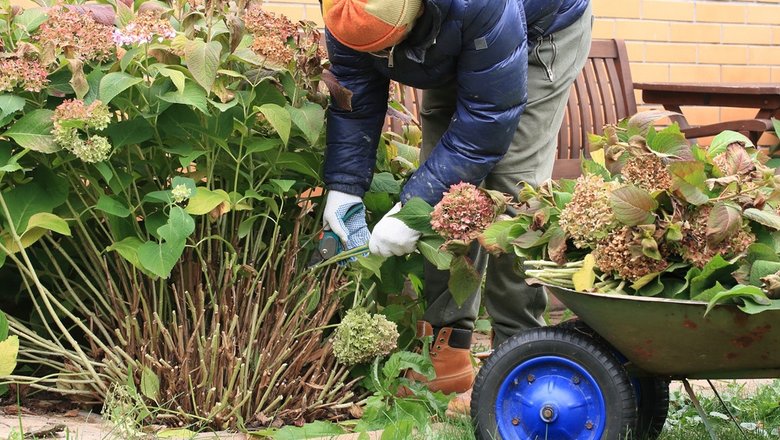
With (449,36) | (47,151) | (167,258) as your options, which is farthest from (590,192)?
(47,151)

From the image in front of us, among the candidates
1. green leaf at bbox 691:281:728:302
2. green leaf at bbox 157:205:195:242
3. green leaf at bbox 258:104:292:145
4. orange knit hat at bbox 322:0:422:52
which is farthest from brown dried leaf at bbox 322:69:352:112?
green leaf at bbox 691:281:728:302

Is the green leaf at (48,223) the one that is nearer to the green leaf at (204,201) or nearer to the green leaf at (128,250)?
the green leaf at (128,250)

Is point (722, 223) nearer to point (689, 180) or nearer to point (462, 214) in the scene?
point (689, 180)

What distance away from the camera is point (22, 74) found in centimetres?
229

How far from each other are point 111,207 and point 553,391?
1.11 meters

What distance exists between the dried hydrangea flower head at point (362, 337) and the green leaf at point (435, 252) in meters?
0.24

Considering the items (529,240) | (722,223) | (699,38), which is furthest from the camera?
(699,38)

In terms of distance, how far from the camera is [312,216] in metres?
2.87

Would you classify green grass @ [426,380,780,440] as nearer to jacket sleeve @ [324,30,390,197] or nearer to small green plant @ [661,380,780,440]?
small green plant @ [661,380,780,440]

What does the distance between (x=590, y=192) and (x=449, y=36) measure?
52 cm

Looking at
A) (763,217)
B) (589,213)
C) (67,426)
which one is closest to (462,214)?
(589,213)

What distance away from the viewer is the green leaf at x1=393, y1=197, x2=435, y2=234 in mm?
2344

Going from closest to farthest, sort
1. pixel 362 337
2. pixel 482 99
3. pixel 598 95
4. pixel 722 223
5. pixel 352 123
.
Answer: pixel 722 223 → pixel 482 99 → pixel 362 337 → pixel 352 123 → pixel 598 95

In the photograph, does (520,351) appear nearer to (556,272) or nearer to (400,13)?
(556,272)
